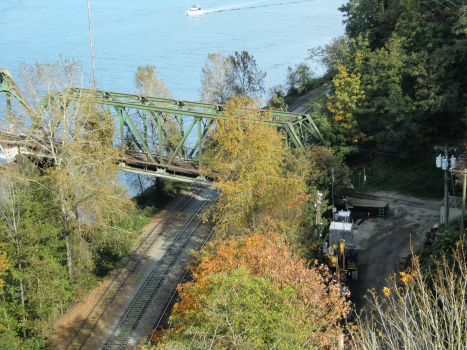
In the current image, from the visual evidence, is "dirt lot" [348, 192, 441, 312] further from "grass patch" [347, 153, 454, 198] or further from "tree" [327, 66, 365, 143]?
"tree" [327, 66, 365, 143]

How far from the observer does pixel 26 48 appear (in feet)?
255

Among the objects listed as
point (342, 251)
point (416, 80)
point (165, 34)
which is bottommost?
point (342, 251)

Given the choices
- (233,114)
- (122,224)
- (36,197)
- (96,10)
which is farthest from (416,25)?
(96,10)

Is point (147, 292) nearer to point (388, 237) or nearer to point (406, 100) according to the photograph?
point (388, 237)

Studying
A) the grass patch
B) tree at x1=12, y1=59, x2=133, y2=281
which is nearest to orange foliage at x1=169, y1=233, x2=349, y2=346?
tree at x1=12, y1=59, x2=133, y2=281

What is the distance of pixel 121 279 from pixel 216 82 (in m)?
27.8

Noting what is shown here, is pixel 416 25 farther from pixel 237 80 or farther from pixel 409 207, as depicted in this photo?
pixel 237 80

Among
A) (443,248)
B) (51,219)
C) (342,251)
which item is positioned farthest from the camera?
(51,219)

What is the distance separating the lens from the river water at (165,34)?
6773 centimetres

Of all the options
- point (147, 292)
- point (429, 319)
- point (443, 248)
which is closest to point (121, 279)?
point (147, 292)

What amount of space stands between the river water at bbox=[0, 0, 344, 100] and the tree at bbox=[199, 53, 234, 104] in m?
7.36

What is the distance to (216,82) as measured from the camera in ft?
159

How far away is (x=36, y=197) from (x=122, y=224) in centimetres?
736

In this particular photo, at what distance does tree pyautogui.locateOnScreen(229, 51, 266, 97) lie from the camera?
51.1 metres
